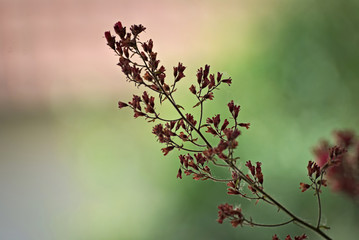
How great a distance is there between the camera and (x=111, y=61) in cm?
274

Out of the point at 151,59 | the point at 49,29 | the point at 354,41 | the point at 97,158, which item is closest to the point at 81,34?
the point at 49,29

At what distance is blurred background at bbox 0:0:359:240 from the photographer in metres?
1.71

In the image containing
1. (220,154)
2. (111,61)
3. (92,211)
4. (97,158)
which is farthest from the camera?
(111,61)

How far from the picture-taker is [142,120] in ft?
7.82

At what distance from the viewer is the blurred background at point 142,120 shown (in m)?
1.71

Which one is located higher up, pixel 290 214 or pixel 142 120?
pixel 142 120

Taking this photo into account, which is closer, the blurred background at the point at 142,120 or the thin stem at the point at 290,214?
the thin stem at the point at 290,214

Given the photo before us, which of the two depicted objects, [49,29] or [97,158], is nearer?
[97,158]

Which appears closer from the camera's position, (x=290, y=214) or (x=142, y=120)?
(x=290, y=214)

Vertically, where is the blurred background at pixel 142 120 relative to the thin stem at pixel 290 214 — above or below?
above

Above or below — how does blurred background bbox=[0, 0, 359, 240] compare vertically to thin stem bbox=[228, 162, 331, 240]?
above

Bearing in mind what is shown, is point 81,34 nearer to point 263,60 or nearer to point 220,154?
point 263,60

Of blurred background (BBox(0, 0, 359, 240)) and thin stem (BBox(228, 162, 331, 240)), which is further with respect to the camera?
blurred background (BBox(0, 0, 359, 240))

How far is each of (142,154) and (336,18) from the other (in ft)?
2.91
